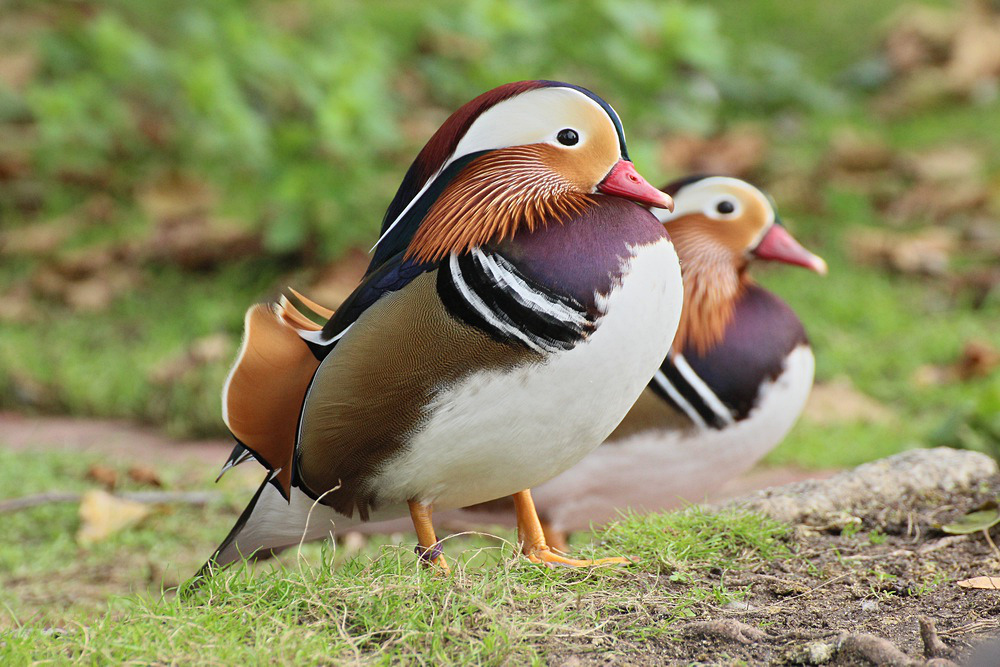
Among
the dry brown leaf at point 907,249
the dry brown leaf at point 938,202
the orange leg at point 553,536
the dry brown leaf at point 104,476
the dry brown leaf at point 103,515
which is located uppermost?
the dry brown leaf at point 938,202

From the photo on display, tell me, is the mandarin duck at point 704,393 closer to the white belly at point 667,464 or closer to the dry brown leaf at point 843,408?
the white belly at point 667,464

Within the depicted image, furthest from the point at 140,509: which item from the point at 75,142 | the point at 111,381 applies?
the point at 75,142

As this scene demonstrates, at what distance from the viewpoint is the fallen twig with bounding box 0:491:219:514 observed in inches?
118

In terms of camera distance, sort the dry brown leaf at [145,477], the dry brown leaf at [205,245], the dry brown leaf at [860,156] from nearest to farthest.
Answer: the dry brown leaf at [145,477] → the dry brown leaf at [205,245] → the dry brown leaf at [860,156]

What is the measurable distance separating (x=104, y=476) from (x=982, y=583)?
7.78ft

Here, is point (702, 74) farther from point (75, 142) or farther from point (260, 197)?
point (75, 142)

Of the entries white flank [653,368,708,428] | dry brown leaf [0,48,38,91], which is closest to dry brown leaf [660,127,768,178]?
white flank [653,368,708,428]

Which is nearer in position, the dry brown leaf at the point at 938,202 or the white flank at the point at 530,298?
the white flank at the point at 530,298

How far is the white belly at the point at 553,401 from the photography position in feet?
5.53

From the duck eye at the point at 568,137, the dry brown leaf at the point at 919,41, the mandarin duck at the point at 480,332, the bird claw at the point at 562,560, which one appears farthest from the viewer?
the dry brown leaf at the point at 919,41

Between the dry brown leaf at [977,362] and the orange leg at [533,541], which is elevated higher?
the dry brown leaf at [977,362]

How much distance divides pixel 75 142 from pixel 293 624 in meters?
4.03

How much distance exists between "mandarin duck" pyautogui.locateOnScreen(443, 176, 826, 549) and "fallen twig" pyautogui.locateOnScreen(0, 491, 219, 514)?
2.96ft

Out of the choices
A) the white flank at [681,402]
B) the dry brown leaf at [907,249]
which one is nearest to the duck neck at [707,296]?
the white flank at [681,402]
